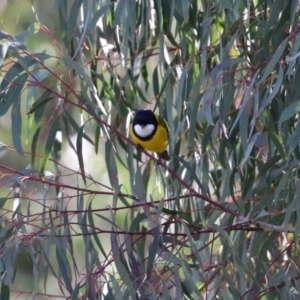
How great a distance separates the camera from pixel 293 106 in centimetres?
167

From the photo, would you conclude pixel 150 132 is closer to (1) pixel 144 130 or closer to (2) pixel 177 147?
(1) pixel 144 130

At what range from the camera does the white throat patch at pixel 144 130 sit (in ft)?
9.15

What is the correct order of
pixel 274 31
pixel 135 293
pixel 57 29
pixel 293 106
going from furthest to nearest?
pixel 57 29, pixel 274 31, pixel 135 293, pixel 293 106

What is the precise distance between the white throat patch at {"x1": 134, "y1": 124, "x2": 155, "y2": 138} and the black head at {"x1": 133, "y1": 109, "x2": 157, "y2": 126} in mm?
17

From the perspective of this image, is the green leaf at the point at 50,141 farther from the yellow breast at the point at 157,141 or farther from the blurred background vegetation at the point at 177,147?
the yellow breast at the point at 157,141

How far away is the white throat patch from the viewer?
2.79 m

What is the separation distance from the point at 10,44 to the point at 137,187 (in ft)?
1.67

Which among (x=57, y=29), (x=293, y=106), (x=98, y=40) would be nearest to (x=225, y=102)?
(x=293, y=106)

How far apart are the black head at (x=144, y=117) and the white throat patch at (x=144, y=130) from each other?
0.7 inches

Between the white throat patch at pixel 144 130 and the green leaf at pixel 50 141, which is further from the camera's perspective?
the white throat patch at pixel 144 130

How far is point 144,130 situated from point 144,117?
78mm

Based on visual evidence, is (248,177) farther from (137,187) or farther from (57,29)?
(57,29)

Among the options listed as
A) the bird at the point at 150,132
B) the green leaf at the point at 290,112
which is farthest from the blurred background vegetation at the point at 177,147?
the bird at the point at 150,132

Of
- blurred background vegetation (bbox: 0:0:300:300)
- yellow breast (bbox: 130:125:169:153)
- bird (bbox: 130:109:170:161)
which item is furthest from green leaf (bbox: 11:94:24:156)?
yellow breast (bbox: 130:125:169:153)
